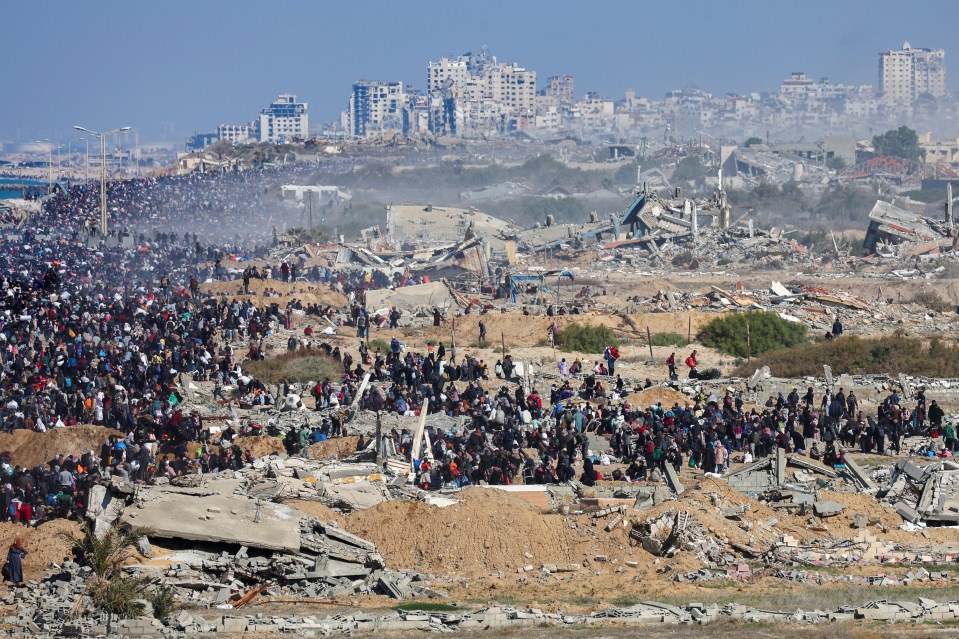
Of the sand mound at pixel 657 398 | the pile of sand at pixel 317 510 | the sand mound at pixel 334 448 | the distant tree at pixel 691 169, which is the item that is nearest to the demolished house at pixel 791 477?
the pile of sand at pixel 317 510

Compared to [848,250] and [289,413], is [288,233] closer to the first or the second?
[848,250]

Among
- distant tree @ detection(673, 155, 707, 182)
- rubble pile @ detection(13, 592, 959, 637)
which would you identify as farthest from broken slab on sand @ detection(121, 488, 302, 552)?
distant tree @ detection(673, 155, 707, 182)

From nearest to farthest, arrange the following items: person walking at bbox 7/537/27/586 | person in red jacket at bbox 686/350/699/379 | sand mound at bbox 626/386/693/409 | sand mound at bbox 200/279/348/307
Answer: person walking at bbox 7/537/27/586 → sand mound at bbox 626/386/693/409 → person in red jacket at bbox 686/350/699/379 → sand mound at bbox 200/279/348/307

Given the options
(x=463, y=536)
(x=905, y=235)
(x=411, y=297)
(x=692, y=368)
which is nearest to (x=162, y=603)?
(x=463, y=536)

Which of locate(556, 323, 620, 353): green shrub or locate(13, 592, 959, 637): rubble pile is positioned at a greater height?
locate(556, 323, 620, 353): green shrub

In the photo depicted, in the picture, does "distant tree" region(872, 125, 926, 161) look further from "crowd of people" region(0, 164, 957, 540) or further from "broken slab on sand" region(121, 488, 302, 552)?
"broken slab on sand" region(121, 488, 302, 552)

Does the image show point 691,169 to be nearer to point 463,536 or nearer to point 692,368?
point 692,368

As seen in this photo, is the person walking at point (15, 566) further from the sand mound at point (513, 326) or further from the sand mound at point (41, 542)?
the sand mound at point (513, 326)
